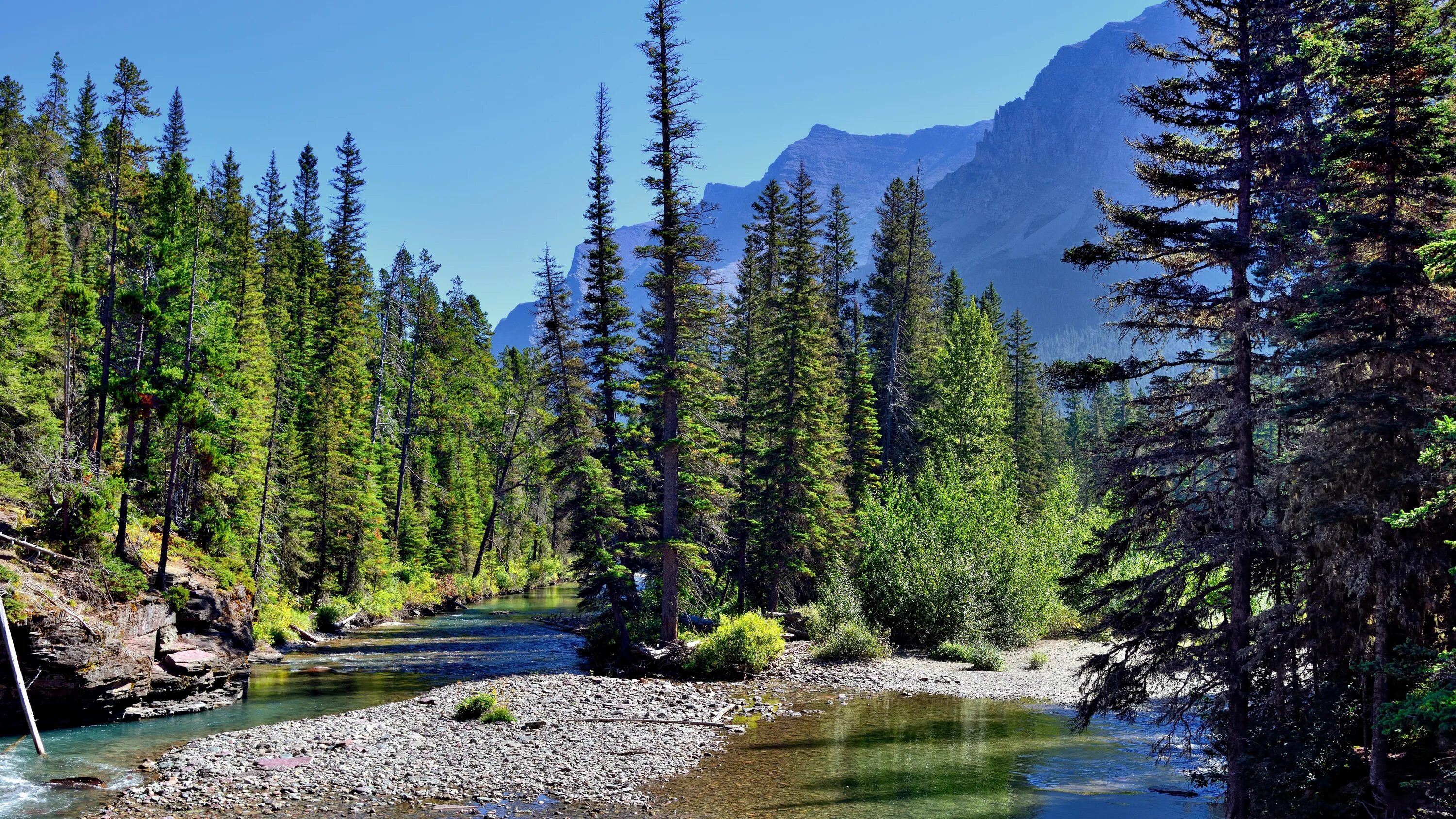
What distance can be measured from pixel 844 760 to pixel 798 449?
711 inches

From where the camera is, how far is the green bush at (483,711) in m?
19.3

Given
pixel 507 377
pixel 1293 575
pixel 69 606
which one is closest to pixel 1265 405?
pixel 1293 575

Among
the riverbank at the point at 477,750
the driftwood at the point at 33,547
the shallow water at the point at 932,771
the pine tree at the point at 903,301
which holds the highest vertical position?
the pine tree at the point at 903,301

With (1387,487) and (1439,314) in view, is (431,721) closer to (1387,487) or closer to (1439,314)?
(1387,487)

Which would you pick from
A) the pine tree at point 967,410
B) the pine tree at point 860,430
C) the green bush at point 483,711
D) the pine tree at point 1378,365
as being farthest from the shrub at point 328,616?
the pine tree at point 1378,365

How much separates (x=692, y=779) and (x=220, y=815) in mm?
7749

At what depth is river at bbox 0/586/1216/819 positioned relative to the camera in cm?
1442

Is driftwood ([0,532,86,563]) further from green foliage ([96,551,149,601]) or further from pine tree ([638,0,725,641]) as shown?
pine tree ([638,0,725,641])

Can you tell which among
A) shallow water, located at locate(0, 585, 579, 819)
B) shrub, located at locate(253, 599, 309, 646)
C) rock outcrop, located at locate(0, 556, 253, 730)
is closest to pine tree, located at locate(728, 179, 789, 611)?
shallow water, located at locate(0, 585, 579, 819)

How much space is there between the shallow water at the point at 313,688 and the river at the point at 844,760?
0.22 ft

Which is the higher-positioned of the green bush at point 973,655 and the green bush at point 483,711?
the green bush at point 483,711

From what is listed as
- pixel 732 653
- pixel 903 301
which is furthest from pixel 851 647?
pixel 903 301

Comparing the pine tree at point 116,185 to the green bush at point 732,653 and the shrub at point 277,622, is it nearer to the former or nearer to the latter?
the shrub at point 277,622

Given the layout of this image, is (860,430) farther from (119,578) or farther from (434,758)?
(119,578)
